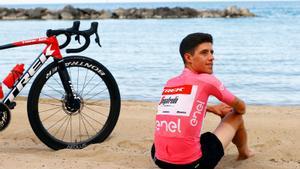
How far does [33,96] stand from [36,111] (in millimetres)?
140

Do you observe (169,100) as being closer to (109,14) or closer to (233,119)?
(233,119)

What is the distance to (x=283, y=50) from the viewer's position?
66.2ft

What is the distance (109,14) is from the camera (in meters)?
63.0

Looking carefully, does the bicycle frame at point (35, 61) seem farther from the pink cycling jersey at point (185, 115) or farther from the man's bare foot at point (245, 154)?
the man's bare foot at point (245, 154)

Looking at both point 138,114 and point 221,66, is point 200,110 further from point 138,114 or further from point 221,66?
point 221,66

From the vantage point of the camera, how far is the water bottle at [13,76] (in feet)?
17.6

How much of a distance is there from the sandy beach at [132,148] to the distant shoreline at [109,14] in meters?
53.8

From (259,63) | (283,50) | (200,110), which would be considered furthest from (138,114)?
(283,50)

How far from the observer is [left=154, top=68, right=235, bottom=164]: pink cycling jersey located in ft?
13.6

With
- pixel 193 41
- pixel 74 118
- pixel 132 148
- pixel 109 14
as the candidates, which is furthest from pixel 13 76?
pixel 109 14

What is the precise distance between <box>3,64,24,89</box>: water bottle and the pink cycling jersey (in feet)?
5.68

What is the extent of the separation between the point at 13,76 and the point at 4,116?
1.26 feet

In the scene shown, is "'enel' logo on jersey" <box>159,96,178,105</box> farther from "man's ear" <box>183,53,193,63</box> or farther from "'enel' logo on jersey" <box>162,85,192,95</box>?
"man's ear" <box>183,53,193,63</box>

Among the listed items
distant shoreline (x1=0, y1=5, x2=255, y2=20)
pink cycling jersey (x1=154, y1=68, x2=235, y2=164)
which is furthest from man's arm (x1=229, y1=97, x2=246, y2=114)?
distant shoreline (x1=0, y1=5, x2=255, y2=20)
